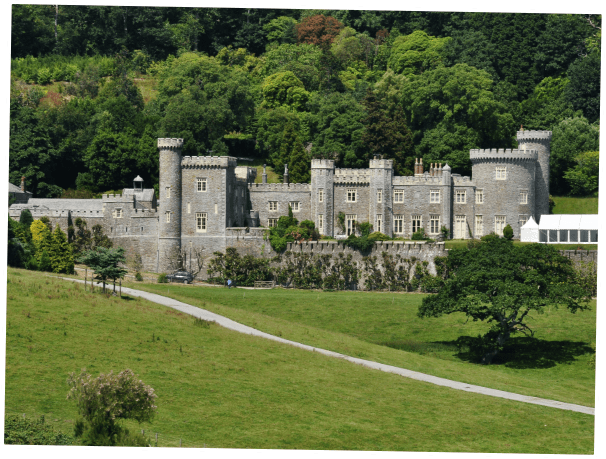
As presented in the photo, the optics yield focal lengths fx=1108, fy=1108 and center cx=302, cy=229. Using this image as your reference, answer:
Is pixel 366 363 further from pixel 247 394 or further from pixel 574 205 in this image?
pixel 574 205

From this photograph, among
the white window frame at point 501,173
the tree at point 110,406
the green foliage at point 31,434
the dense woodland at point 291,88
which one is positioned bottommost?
the green foliage at point 31,434

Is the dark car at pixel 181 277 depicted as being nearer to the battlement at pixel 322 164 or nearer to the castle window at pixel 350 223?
the castle window at pixel 350 223

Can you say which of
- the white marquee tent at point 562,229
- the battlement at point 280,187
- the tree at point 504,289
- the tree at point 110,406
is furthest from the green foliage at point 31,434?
the white marquee tent at point 562,229

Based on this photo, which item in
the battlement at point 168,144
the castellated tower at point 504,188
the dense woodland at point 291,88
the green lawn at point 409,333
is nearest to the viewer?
the green lawn at point 409,333

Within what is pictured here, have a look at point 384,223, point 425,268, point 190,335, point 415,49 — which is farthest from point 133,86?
point 190,335

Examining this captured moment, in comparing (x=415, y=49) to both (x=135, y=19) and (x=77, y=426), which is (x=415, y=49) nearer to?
(x=135, y=19)

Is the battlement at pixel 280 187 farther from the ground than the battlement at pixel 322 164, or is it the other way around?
the battlement at pixel 322 164
